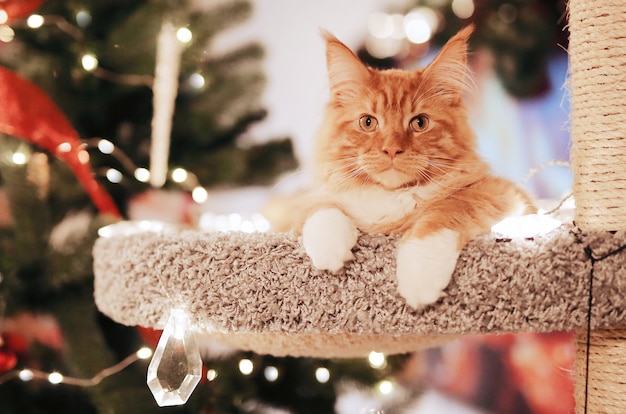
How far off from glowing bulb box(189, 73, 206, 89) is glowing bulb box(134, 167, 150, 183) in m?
0.29

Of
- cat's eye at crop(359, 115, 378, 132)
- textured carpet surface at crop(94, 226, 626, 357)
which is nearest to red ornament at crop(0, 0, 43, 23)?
textured carpet surface at crop(94, 226, 626, 357)

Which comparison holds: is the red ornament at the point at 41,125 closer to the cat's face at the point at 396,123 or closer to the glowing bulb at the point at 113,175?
the glowing bulb at the point at 113,175

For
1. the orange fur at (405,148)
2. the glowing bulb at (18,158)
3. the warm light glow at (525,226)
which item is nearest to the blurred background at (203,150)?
the glowing bulb at (18,158)

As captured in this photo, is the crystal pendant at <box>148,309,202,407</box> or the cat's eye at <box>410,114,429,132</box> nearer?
the crystal pendant at <box>148,309,202,407</box>

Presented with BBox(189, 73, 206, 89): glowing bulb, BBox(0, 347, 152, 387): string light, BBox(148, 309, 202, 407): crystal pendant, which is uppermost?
BBox(189, 73, 206, 89): glowing bulb

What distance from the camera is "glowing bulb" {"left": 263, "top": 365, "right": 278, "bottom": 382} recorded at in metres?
1.50

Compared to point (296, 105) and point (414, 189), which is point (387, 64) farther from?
point (414, 189)

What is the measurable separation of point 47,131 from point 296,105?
0.93 m

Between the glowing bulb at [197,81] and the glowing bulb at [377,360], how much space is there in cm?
93

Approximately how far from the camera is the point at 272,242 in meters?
0.78

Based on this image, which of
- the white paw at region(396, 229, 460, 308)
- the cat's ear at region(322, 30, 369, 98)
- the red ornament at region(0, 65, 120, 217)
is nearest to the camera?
the white paw at region(396, 229, 460, 308)

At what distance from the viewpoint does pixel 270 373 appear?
1.50 meters

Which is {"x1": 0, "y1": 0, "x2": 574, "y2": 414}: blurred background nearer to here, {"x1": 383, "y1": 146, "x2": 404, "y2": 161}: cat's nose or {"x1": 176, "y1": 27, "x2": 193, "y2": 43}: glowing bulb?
{"x1": 176, "y1": 27, "x2": 193, "y2": 43}: glowing bulb

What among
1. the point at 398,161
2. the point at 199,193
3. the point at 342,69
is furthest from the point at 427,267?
the point at 199,193
